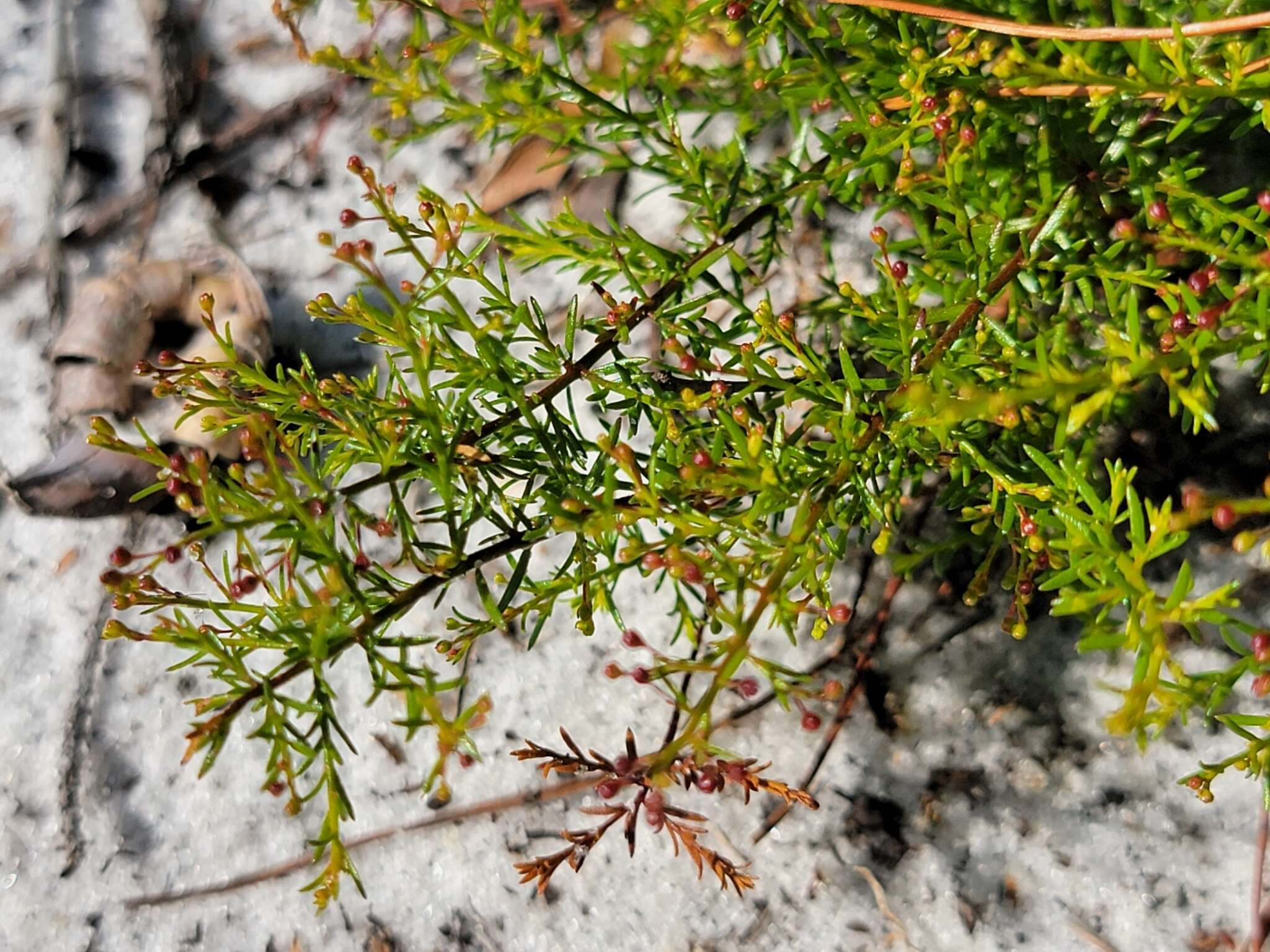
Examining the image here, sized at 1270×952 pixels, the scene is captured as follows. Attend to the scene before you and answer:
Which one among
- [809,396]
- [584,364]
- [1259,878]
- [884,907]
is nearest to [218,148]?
[584,364]

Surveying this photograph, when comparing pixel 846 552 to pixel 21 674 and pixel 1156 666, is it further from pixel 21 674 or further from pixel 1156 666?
pixel 21 674

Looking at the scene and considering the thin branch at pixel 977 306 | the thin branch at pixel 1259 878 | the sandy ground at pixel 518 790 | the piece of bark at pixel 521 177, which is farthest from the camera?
the piece of bark at pixel 521 177

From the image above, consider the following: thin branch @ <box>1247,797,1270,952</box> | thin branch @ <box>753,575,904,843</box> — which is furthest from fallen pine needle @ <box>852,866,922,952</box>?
thin branch @ <box>1247,797,1270,952</box>

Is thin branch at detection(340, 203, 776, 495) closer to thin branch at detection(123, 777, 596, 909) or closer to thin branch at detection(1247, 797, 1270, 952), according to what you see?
thin branch at detection(123, 777, 596, 909)

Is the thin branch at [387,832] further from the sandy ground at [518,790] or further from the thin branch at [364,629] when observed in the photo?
the thin branch at [364,629]

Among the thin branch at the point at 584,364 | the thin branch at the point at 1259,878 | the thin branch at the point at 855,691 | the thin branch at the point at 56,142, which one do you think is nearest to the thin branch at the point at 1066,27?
the thin branch at the point at 584,364

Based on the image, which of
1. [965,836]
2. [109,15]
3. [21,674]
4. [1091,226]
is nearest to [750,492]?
[1091,226]
